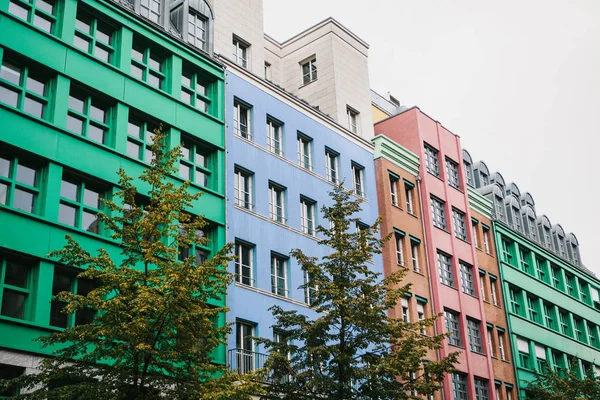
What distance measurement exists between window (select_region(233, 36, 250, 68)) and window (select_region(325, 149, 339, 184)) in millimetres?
6154

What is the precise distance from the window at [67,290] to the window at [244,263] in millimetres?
7588

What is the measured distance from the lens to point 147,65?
32.6 m

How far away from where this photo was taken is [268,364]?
25547 millimetres

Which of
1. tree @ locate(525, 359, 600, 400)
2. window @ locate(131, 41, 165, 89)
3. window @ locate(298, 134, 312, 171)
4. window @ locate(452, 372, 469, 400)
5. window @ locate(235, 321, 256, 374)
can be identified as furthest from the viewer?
window @ locate(452, 372, 469, 400)

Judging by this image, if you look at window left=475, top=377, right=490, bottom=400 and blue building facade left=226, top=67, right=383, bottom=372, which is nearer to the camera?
blue building facade left=226, top=67, right=383, bottom=372

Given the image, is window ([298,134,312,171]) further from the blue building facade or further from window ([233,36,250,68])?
window ([233,36,250,68])

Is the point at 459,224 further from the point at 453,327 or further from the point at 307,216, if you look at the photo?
the point at 307,216

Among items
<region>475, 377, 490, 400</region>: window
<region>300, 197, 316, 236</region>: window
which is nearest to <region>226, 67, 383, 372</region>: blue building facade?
<region>300, 197, 316, 236</region>: window

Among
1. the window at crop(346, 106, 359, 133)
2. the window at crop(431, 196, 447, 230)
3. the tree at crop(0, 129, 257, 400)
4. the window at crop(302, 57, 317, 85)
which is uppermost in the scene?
the window at crop(302, 57, 317, 85)

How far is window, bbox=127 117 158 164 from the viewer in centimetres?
3080

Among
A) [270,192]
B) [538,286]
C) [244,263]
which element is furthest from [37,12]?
[538,286]

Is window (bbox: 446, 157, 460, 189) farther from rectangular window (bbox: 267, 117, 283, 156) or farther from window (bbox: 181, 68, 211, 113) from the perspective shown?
window (bbox: 181, 68, 211, 113)

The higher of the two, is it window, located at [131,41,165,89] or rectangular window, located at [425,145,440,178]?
rectangular window, located at [425,145,440,178]

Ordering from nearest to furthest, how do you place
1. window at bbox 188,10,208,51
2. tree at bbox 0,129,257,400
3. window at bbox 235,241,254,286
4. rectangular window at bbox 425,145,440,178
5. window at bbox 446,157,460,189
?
tree at bbox 0,129,257,400 → window at bbox 235,241,254,286 → window at bbox 188,10,208,51 → rectangular window at bbox 425,145,440,178 → window at bbox 446,157,460,189
